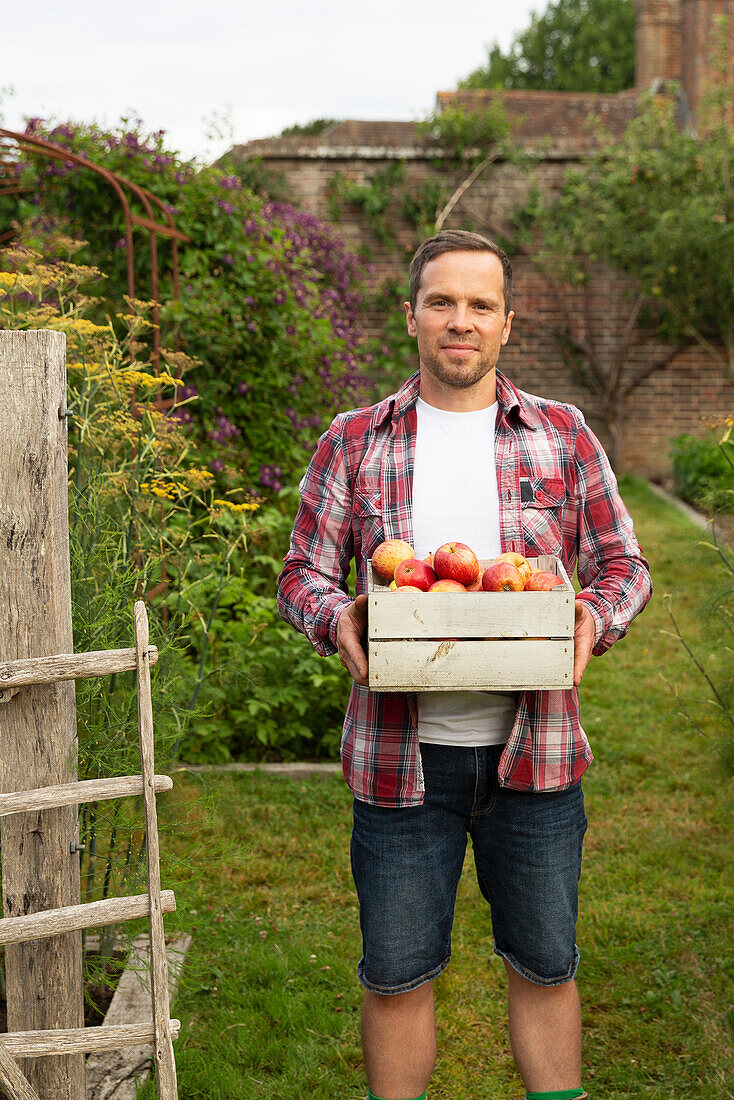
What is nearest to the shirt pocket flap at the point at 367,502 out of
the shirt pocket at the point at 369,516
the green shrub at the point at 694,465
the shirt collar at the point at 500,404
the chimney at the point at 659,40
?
the shirt pocket at the point at 369,516

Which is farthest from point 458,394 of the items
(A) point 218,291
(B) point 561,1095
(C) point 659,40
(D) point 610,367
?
(C) point 659,40

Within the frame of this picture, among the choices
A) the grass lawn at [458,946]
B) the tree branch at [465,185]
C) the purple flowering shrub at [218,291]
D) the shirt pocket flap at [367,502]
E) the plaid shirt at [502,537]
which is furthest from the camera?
the tree branch at [465,185]

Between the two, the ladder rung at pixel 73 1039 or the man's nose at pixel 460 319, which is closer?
the ladder rung at pixel 73 1039

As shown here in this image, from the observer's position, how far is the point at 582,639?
5.54ft

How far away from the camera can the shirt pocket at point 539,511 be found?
189 centimetres

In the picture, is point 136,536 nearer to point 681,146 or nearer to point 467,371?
point 467,371

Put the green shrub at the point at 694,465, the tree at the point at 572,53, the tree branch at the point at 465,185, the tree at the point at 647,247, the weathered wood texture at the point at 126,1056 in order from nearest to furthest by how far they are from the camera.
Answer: the weathered wood texture at the point at 126,1056
the green shrub at the point at 694,465
the tree at the point at 647,247
the tree branch at the point at 465,185
the tree at the point at 572,53

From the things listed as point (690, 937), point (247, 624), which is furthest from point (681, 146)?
point (690, 937)

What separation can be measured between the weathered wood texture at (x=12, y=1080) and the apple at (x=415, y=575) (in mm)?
1065

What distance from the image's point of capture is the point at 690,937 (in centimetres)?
299

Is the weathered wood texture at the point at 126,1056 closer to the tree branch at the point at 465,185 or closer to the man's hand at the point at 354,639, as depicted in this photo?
the man's hand at the point at 354,639

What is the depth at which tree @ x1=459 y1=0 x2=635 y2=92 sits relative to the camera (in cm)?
3316

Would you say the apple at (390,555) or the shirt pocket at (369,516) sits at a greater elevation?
the shirt pocket at (369,516)

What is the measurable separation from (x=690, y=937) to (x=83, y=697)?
199 centimetres
